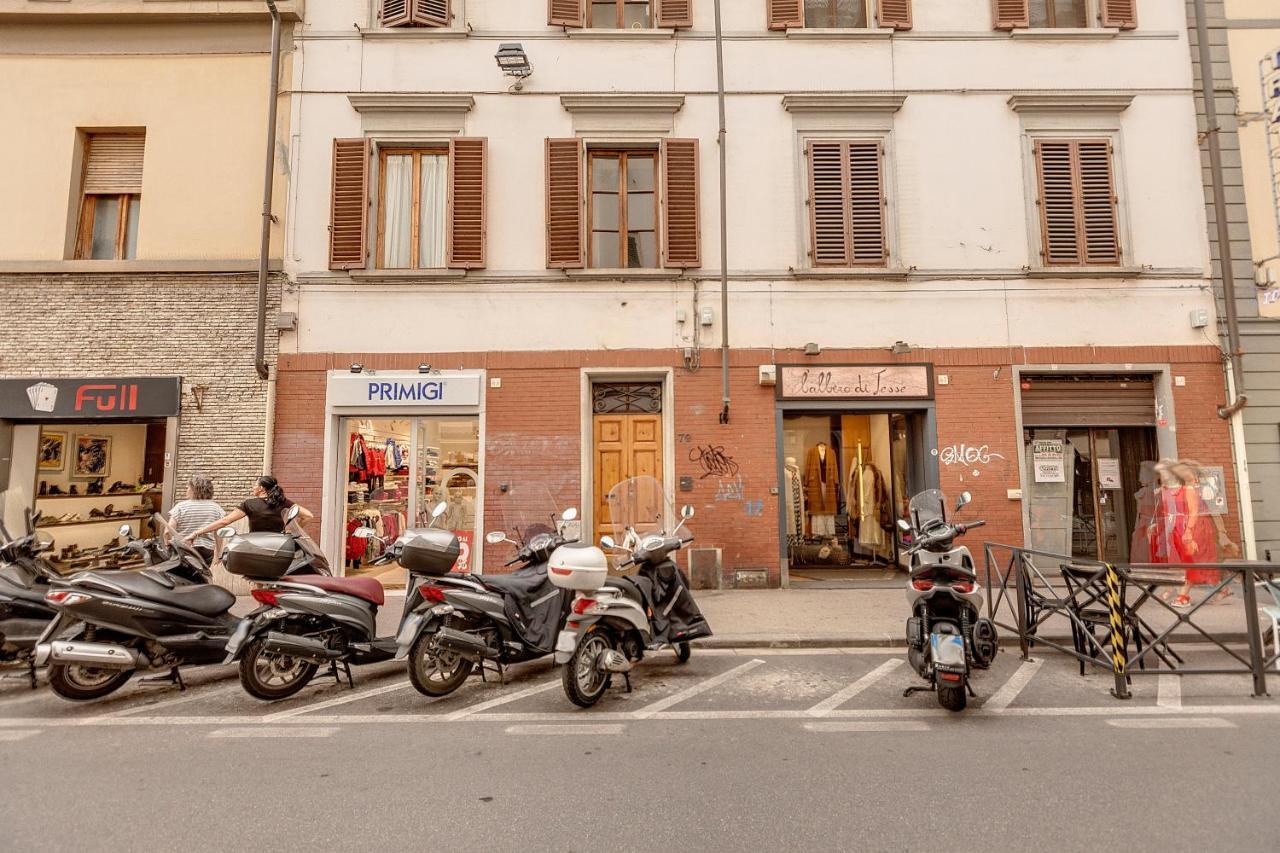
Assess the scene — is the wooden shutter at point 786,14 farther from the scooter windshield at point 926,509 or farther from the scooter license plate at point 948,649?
the scooter license plate at point 948,649

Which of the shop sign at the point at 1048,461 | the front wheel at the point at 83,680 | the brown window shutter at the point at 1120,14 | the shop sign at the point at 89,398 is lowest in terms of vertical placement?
the front wheel at the point at 83,680

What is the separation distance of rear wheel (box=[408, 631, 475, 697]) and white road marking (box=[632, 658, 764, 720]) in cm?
145

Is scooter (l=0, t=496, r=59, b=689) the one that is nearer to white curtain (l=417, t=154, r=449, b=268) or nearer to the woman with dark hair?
the woman with dark hair

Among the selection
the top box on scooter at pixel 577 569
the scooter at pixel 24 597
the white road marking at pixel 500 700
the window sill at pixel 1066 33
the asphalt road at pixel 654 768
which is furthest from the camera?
the window sill at pixel 1066 33

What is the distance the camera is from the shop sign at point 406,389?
948 cm

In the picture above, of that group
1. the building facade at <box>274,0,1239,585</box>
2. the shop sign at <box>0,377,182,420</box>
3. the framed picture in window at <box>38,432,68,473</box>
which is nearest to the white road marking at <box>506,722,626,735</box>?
the building facade at <box>274,0,1239,585</box>

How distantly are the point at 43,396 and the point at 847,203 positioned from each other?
474 inches

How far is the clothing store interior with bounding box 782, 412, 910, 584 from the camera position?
34.4ft

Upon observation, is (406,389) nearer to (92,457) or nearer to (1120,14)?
(92,457)

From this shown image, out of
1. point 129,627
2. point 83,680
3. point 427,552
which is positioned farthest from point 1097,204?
point 83,680

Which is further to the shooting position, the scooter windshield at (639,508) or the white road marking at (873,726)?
the scooter windshield at (639,508)

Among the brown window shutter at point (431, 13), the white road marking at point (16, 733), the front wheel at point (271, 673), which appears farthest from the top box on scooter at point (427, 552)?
the brown window shutter at point (431, 13)

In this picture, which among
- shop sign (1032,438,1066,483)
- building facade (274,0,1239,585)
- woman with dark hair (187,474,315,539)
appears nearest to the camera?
woman with dark hair (187,474,315,539)

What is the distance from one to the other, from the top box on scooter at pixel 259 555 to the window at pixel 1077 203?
416 inches
